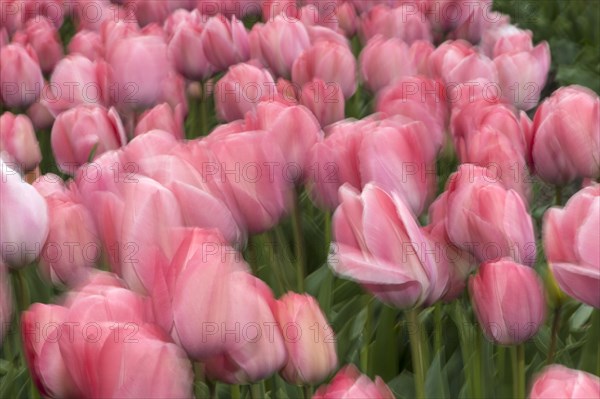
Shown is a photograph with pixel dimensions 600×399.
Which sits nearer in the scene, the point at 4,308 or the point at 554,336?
the point at 4,308

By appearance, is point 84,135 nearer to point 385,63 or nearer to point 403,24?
point 385,63

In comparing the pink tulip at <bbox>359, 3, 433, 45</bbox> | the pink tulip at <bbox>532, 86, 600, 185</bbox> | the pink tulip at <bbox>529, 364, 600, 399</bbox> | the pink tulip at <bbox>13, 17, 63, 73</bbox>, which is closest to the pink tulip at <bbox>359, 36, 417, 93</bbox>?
the pink tulip at <bbox>359, 3, 433, 45</bbox>

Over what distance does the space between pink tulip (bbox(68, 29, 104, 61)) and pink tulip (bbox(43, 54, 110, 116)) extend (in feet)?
0.92

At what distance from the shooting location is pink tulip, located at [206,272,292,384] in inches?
26.8

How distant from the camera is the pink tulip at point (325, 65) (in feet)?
5.16

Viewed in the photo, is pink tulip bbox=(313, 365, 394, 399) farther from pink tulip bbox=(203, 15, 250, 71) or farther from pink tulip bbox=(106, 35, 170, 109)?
pink tulip bbox=(203, 15, 250, 71)

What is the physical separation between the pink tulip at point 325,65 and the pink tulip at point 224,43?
19 centimetres

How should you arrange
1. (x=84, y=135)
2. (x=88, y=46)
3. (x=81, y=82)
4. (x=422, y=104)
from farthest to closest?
(x=88, y=46)
(x=81, y=82)
(x=84, y=135)
(x=422, y=104)

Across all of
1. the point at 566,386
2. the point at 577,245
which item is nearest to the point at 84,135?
the point at 577,245

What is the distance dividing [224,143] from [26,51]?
2.85 ft

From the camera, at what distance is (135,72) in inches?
63.0

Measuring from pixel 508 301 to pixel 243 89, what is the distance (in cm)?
75

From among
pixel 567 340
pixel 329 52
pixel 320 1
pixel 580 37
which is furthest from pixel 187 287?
pixel 580 37

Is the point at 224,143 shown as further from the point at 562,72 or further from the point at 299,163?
the point at 562,72
